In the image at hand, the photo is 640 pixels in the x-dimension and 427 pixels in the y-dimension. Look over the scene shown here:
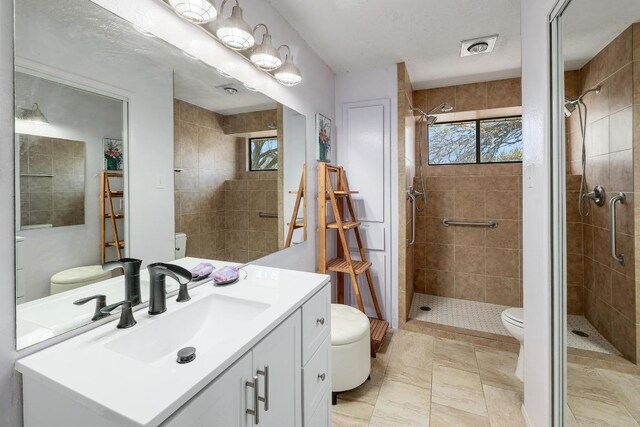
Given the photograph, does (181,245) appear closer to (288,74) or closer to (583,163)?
(288,74)

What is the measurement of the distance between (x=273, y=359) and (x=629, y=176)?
4.03ft

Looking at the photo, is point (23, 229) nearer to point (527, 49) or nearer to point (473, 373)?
point (527, 49)

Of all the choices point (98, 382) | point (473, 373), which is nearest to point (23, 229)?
point (98, 382)

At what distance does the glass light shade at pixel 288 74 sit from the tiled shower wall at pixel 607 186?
134 cm

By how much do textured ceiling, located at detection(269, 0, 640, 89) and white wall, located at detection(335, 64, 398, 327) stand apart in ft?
0.32

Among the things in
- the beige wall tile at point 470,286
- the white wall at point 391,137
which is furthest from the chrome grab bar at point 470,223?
the white wall at point 391,137

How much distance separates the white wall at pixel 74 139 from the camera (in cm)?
73

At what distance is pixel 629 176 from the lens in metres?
0.87

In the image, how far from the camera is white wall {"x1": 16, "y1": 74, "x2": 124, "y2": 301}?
2.39 ft

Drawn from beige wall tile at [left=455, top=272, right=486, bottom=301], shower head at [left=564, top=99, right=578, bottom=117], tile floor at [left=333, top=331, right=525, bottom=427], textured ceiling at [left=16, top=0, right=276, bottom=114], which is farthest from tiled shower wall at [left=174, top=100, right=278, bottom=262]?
beige wall tile at [left=455, top=272, right=486, bottom=301]

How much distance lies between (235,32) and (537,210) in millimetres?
1631

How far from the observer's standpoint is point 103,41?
88cm

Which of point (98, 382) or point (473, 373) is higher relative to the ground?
point (98, 382)

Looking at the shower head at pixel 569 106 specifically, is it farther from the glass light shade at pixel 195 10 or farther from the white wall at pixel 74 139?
the white wall at pixel 74 139
